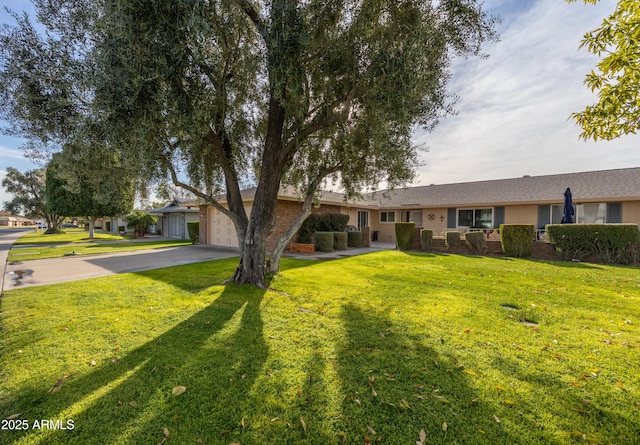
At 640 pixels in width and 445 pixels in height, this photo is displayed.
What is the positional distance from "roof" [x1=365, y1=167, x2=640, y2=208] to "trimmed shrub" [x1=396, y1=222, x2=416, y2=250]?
204cm

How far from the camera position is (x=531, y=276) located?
26.5 feet

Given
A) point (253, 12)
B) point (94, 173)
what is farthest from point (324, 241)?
point (253, 12)

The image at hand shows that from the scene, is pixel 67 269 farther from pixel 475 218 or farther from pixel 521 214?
pixel 521 214

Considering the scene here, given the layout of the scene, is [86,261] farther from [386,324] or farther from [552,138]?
[552,138]

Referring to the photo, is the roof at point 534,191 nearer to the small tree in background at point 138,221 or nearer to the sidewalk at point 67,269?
the sidewalk at point 67,269

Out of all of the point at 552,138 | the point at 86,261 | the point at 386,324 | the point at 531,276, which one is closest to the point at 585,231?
the point at 552,138

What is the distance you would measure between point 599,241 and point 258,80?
13764mm

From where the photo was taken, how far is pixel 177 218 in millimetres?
25594

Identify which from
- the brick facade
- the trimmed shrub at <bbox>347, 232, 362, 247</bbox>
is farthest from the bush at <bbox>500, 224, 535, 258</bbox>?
the brick facade

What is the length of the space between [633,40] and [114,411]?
7.17m

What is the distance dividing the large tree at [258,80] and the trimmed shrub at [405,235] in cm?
742

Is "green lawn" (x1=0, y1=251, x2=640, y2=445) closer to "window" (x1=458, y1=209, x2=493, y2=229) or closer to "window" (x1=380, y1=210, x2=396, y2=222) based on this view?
"window" (x1=458, y1=209, x2=493, y2=229)

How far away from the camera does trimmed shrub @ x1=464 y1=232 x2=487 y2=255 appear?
13172 mm

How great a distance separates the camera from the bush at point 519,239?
12.0 meters
